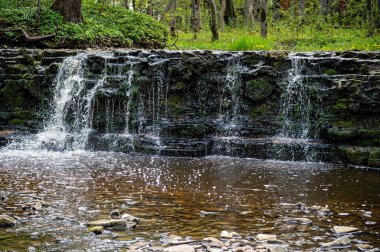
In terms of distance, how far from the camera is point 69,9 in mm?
17391

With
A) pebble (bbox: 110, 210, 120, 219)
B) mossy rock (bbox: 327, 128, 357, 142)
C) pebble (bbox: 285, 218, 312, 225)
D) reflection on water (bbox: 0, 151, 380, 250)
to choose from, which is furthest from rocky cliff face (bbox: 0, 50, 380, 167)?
pebble (bbox: 110, 210, 120, 219)

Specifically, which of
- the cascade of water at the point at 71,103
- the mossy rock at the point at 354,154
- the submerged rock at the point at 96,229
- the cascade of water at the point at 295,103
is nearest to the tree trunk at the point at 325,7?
the cascade of water at the point at 295,103

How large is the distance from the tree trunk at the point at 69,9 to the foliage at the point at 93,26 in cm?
28

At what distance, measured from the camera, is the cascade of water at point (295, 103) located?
1182 centimetres

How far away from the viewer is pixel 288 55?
1210 cm

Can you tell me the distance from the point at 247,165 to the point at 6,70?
822cm

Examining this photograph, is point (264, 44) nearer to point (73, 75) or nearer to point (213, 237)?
point (73, 75)

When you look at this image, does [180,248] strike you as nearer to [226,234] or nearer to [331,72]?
[226,234]

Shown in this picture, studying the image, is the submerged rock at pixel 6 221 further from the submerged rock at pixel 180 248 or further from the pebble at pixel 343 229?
the pebble at pixel 343 229

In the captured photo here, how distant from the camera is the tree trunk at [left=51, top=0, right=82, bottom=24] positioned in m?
17.3

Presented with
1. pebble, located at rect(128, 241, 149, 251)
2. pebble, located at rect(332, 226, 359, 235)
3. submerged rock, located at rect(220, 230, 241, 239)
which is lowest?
pebble, located at rect(332, 226, 359, 235)

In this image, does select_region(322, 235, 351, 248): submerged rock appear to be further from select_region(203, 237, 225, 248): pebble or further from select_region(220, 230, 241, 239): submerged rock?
select_region(203, 237, 225, 248): pebble

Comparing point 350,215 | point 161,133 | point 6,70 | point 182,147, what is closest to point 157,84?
point 161,133

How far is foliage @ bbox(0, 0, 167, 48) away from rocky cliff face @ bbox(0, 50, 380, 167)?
9.22ft
